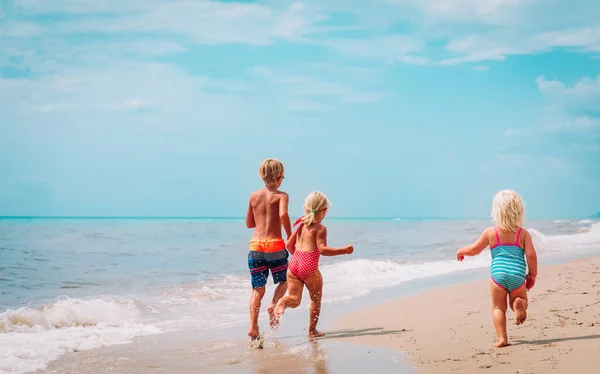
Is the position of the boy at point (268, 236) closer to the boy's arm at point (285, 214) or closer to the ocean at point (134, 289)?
the boy's arm at point (285, 214)

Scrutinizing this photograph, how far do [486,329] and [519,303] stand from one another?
3.15ft

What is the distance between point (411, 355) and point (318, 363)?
851mm

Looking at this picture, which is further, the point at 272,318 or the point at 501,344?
the point at 272,318

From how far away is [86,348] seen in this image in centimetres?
622

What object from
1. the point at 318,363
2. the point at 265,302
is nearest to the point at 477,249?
the point at 318,363

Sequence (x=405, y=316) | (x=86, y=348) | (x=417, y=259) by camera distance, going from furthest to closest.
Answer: (x=417, y=259) → (x=405, y=316) → (x=86, y=348)

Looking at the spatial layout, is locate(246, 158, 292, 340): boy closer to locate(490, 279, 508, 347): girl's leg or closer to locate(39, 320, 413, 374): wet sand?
locate(39, 320, 413, 374): wet sand

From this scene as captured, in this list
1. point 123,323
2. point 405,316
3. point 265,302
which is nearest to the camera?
point 405,316

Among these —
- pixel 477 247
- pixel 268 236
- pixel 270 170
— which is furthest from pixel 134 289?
pixel 477 247

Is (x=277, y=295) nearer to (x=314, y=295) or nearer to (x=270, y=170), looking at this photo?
(x=314, y=295)

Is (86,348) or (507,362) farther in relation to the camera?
(86,348)

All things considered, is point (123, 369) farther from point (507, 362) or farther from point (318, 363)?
point (507, 362)

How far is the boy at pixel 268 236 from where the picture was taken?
6426 mm

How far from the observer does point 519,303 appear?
5.23 metres
